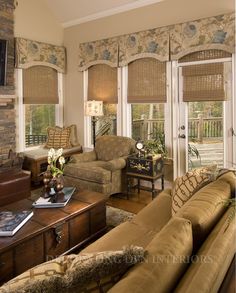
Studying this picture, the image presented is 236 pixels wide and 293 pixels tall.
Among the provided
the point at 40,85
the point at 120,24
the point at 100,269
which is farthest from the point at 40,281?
the point at 40,85

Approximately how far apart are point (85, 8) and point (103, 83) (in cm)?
143

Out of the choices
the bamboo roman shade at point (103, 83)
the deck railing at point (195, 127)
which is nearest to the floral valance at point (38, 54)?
the bamboo roman shade at point (103, 83)

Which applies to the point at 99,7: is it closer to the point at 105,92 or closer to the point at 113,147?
the point at 105,92

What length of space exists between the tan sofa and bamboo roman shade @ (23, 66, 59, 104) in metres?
4.02

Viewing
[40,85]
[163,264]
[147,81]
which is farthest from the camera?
[40,85]

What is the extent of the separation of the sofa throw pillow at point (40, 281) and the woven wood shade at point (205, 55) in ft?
12.0

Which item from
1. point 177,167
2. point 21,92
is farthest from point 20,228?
point 21,92

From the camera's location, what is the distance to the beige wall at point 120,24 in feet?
13.1

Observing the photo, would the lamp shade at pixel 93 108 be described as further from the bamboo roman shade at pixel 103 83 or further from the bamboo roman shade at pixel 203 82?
the bamboo roman shade at pixel 203 82

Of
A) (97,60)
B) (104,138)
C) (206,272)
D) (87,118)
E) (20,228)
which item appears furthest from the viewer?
(87,118)

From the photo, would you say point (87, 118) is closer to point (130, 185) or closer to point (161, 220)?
point (130, 185)

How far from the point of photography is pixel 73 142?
569 centimetres

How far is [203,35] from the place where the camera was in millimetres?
3922

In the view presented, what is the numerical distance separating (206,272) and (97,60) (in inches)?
186
